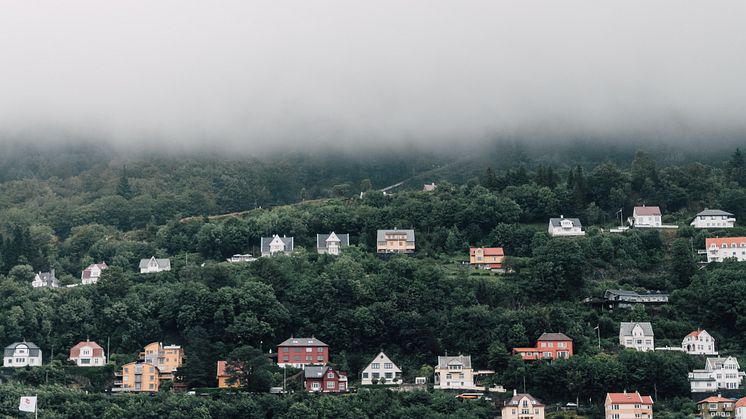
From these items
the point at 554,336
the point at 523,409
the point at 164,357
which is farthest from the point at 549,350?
Result: the point at 164,357

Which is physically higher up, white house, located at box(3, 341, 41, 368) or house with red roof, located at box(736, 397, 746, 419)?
white house, located at box(3, 341, 41, 368)

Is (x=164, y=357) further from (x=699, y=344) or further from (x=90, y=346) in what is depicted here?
(x=699, y=344)

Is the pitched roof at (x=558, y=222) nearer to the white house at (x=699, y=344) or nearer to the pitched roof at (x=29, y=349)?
the white house at (x=699, y=344)

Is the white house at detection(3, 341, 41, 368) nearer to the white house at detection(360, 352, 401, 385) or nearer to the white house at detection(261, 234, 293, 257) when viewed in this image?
the white house at detection(360, 352, 401, 385)

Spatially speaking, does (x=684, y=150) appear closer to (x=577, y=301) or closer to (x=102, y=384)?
(x=577, y=301)

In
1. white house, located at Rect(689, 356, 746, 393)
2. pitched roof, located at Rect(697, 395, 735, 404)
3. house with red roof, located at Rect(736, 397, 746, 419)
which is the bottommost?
house with red roof, located at Rect(736, 397, 746, 419)

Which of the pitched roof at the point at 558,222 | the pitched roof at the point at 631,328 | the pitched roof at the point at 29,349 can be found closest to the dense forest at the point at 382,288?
the pitched roof at the point at 631,328

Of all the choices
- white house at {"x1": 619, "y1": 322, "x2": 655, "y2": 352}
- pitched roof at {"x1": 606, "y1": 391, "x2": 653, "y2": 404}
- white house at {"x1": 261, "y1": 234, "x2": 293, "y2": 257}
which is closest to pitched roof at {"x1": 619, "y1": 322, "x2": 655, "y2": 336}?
white house at {"x1": 619, "y1": 322, "x2": 655, "y2": 352}
